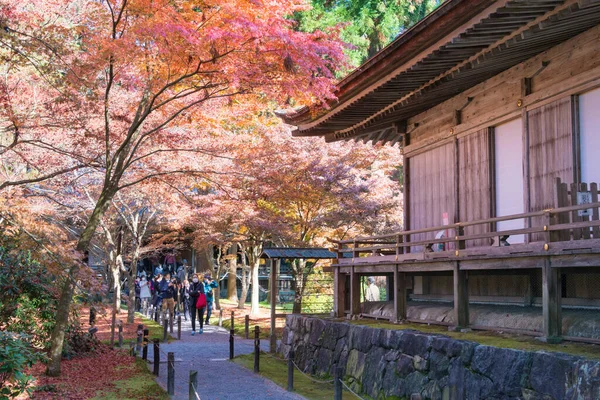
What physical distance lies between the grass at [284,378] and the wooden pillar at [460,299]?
2.72m

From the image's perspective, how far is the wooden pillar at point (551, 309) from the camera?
27.9 ft

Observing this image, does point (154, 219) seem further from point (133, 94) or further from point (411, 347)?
point (411, 347)

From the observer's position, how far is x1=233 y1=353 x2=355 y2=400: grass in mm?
12480

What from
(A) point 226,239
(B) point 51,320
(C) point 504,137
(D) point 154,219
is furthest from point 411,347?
(D) point 154,219

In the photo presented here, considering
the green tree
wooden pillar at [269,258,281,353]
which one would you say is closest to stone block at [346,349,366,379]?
wooden pillar at [269,258,281,353]

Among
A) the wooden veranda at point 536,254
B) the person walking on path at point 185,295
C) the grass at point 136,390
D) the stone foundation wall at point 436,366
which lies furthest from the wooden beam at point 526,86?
the person walking on path at point 185,295

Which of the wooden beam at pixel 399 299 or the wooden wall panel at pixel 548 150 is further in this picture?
the wooden beam at pixel 399 299

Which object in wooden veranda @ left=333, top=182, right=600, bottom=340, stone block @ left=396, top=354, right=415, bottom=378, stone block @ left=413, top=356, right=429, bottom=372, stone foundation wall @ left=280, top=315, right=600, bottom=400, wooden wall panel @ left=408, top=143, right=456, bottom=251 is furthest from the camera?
wooden wall panel @ left=408, top=143, right=456, bottom=251

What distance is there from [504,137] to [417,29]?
10.7ft

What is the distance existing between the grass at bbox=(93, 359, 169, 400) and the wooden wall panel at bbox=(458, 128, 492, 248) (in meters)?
6.75

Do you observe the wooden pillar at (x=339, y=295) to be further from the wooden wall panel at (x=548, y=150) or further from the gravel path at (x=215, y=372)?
the wooden wall panel at (x=548, y=150)

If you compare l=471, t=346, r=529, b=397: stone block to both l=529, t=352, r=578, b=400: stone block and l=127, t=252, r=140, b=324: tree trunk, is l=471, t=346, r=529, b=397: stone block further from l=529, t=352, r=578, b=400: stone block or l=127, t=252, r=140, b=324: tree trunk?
l=127, t=252, r=140, b=324: tree trunk

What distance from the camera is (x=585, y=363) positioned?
6.88 meters

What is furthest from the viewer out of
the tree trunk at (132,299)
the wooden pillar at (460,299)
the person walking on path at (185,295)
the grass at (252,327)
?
the person walking on path at (185,295)
